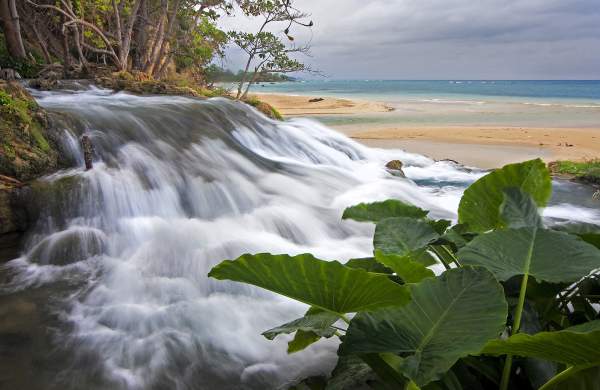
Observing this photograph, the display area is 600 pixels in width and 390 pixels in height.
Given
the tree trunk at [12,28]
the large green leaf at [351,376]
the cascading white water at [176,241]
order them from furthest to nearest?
1. the tree trunk at [12,28]
2. the cascading white water at [176,241]
3. the large green leaf at [351,376]

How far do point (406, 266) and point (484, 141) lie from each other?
12665 mm

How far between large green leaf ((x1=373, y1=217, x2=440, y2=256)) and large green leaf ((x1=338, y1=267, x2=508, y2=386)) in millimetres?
296

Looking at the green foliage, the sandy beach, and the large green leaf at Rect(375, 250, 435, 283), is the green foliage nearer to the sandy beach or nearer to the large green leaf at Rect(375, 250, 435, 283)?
the sandy beach

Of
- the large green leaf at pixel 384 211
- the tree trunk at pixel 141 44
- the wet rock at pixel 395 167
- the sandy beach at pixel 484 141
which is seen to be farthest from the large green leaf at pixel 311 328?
the tree trunk at pixel 141 44

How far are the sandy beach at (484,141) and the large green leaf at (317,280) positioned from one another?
31.0 feet

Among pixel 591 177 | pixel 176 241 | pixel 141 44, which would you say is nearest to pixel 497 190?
pixel 176 241

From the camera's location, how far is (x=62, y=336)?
101 inches

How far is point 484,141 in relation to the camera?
1274 centimetres

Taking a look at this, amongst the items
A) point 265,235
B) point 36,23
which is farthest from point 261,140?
point 36,23

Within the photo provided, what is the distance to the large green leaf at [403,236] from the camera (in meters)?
1.45

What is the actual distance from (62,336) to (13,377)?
1.29 feet

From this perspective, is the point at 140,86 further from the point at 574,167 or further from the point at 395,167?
the point at 574,167

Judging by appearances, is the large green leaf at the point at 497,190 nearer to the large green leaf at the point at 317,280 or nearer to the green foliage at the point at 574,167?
the large green leaf at the point at 317,280

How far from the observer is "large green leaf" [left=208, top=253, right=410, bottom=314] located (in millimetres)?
942
